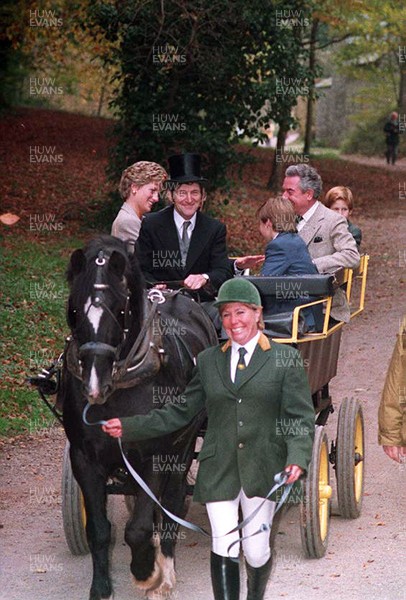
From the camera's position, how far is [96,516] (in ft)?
21.9

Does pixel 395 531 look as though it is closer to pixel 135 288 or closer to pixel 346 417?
pixel 346 417

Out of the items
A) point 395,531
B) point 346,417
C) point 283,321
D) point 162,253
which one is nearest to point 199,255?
point 162,253

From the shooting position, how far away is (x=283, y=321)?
764 cm

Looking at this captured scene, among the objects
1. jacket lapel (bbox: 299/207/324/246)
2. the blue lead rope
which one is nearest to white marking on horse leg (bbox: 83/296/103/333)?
the blue lead rope

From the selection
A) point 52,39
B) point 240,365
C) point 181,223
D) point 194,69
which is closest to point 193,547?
point 181,223

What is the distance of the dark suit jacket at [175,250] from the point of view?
26.9ft

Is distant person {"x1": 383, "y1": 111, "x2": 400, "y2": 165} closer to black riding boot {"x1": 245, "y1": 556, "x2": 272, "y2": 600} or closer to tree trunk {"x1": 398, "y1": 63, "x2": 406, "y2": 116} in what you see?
tree trunk {"x1": 398, "y1": 63, "x2": 406, "y2": 116}

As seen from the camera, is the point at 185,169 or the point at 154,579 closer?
the point at 154,579

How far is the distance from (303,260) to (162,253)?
95 centimetres

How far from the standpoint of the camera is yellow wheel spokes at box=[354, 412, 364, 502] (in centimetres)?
873

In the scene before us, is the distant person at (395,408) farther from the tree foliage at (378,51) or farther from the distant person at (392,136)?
the distant person at (392,136)

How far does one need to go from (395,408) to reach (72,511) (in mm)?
2155

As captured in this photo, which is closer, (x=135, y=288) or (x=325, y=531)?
(x=135, y=288)

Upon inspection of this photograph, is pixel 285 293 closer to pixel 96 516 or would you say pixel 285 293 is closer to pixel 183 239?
pixel 183 239
